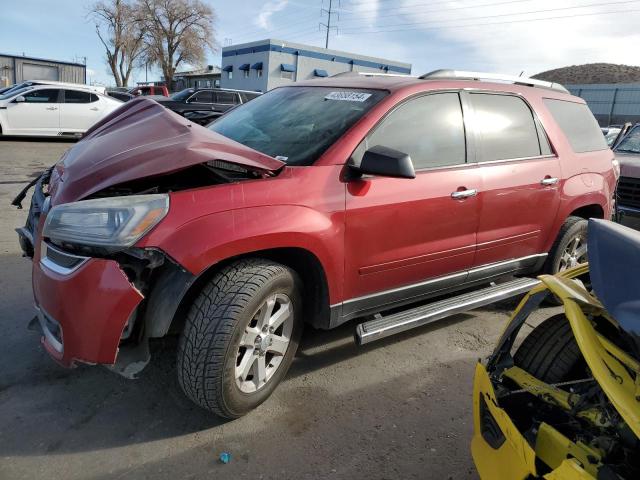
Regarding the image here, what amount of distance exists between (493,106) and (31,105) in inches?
538

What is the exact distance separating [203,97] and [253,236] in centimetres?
1647

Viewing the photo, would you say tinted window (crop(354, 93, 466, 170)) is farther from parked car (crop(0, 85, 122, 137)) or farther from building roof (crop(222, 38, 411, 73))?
building roof (crop(222, 38, 411, 73))

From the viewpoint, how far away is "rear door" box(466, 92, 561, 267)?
3.52 meters

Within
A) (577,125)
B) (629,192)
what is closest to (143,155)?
(577,125)

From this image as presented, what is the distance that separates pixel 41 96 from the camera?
13594mm

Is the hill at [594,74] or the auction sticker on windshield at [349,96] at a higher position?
the hill at [594,74]

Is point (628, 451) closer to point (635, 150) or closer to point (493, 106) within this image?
point (493, 106)

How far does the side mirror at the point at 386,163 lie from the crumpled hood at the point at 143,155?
482 millimetres

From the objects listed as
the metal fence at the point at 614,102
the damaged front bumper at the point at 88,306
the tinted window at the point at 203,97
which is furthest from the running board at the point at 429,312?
the metal fence at the point at 614,102

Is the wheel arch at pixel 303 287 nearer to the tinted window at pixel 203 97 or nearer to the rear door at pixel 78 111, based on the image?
A: the rear door at pixel 78 111

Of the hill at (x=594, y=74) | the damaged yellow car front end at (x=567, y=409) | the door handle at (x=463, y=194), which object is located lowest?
the damaged yellow car front end at (x=567, y=409)

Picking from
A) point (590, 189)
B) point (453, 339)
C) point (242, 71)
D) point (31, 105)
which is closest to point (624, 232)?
point (453, 339)

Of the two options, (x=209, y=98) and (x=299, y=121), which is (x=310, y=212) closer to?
(x=299, y=121)

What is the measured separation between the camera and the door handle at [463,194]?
3238 mm
